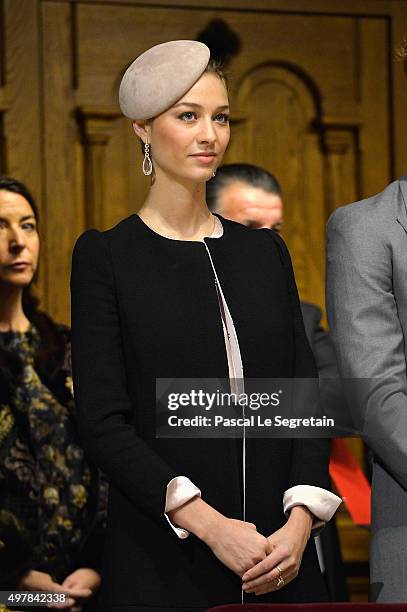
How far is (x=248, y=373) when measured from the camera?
1.85 metres

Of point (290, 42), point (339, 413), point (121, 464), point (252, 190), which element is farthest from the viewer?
point (290, 42)

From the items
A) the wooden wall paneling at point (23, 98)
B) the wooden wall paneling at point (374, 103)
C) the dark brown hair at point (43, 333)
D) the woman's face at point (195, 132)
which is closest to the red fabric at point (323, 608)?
the woman's face at point (195, 132)

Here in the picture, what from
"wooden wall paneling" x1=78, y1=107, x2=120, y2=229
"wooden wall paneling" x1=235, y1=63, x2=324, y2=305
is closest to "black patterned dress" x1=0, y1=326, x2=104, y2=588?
"wooden wall paneling" x1=78, y1=107, x2=120, y2=229

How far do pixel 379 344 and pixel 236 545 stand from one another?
37 cm

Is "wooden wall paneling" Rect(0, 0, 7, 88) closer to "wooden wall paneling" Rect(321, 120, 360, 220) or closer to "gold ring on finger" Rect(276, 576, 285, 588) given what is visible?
"wooden wall paneling" Rect(321, 120, 360, 220)

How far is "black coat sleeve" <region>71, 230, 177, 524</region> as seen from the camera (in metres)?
1.75

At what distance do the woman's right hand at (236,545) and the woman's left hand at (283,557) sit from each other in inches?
0.5

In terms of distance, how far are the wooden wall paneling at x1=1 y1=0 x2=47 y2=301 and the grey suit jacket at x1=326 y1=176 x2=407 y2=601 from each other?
6.92 feet

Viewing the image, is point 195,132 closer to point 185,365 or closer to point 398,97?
point 185,365

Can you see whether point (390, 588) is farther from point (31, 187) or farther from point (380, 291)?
point (31, 187)

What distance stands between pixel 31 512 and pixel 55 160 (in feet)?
5.20

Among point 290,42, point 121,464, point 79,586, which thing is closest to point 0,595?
point 79,586

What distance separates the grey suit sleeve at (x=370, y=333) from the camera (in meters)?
1.82

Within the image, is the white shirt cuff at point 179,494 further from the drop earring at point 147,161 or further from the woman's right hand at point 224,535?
the drop earring at point 147,161
